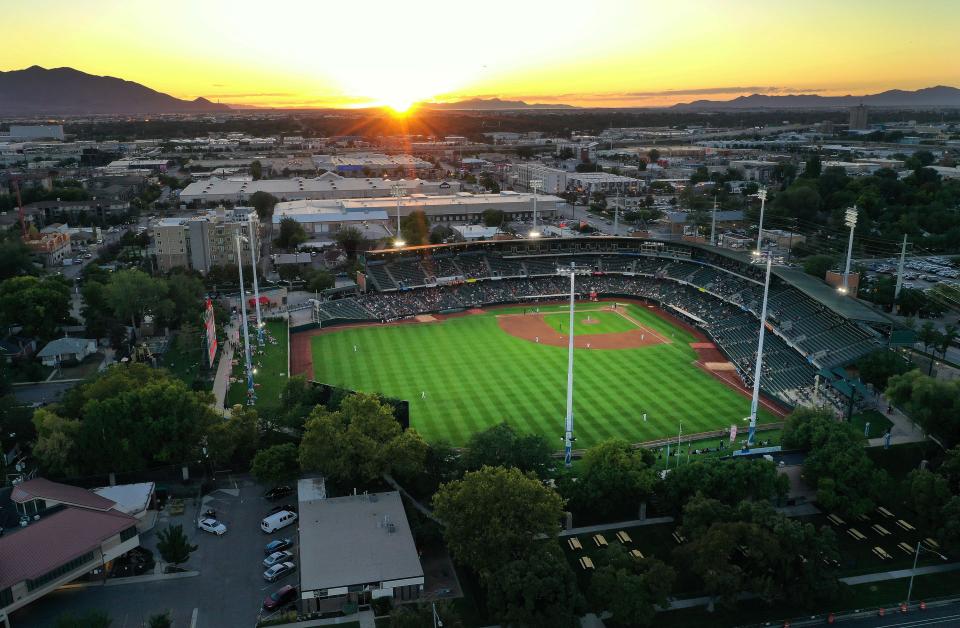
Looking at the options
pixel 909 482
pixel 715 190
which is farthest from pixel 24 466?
pixel 715 190

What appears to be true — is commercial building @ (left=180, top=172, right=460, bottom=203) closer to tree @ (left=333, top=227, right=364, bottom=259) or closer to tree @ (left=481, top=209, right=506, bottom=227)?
tree @ (left=481, top=209, right=506, bottom=227)

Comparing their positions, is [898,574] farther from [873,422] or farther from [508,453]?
[508,453]

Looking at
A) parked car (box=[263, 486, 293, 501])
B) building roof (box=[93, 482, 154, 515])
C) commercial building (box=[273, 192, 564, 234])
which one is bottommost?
parked car (box=[263, 486, 293, 501])

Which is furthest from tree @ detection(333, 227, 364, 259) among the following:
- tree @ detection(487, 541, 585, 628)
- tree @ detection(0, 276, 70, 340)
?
tree @ detection(487, 541, 585, 628)

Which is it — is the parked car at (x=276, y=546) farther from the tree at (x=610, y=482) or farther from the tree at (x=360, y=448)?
the tree at (x=610, y=482)

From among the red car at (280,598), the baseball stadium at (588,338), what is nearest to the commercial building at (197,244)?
the baseball stadium at (588,338)

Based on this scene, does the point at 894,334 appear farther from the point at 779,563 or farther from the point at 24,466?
the point at 24,466
